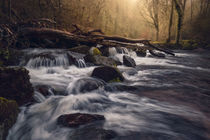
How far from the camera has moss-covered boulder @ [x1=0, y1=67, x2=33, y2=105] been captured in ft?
11.3

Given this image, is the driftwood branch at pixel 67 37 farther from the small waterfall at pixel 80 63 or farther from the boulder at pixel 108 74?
the boulder at pixel 108 74

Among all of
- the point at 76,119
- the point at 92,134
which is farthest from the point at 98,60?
the point at 92,134

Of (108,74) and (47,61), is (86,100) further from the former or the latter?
(47,61)

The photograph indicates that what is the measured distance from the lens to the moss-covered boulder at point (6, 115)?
2.54 meters

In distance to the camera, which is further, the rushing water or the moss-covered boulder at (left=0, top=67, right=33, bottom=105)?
the moss-covered boulder at (left=0, top=67, right=33, bottom=105)

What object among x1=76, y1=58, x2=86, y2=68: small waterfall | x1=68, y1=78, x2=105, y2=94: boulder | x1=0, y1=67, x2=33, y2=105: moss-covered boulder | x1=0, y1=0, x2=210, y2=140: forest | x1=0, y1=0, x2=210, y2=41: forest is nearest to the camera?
x1=0, y1=0, x2=210, y2=140: forest

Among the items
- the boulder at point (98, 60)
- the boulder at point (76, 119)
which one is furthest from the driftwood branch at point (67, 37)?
the boulder at point (76, 119)

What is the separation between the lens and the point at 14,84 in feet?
11.6

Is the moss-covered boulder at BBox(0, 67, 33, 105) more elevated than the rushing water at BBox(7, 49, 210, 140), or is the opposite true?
the moss-covered boulder at BBox(0, 67, 33, 105)

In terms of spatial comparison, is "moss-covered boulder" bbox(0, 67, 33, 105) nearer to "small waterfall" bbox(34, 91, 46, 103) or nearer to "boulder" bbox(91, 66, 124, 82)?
"small waterfall" bbox(34, 91, 46, 103)

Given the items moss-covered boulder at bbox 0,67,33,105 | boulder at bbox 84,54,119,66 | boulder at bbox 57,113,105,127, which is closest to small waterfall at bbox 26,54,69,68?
boulder at bbox 84,54,119,66

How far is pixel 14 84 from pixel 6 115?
95cm

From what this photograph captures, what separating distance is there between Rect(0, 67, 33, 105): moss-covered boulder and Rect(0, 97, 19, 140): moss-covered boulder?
0.56 metres

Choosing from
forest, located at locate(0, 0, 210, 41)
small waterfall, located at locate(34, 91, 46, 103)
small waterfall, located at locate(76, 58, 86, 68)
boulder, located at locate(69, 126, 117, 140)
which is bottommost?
boulder, located at locate(69, 126, 117, 140)
